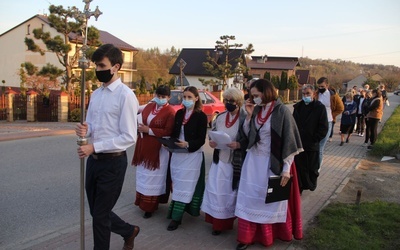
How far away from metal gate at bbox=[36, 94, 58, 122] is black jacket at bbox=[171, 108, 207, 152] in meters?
17.1

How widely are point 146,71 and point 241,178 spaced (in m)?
71.9

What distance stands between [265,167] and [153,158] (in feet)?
5.43

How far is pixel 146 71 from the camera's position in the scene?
74438 mm

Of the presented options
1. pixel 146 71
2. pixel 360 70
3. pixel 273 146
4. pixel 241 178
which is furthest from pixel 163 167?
pixel 360 70

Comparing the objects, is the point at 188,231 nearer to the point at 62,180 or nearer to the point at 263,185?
the point at 263,185

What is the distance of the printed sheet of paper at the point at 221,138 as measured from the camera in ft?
14.7

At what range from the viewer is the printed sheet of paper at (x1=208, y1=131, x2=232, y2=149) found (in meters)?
4.48

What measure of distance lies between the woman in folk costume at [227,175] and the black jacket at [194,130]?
0.86 feet

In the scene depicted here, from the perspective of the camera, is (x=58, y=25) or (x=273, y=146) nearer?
(x=273, y=146)

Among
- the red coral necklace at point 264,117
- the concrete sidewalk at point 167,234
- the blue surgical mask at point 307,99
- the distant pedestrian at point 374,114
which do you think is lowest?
the concrete sidewalk at point 167,234

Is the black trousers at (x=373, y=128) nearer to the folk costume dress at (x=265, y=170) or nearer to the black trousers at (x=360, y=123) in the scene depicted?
the black trousers at (x=360, y=123)

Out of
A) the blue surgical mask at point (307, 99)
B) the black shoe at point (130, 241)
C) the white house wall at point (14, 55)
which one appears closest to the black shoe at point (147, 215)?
the black shoe at point (130, 241)

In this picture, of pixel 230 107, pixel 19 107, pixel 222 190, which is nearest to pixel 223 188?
pixel 222 190

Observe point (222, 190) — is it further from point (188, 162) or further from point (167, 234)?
point (167, 234)
